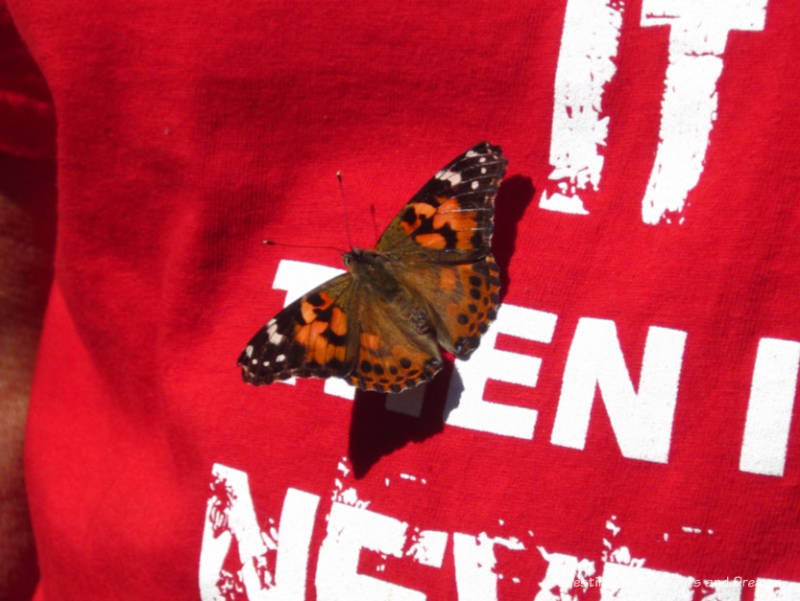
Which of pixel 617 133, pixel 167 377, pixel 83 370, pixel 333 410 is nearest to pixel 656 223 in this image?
pixel 617 133

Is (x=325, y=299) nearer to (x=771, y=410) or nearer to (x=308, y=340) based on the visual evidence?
(x=308, y=340)

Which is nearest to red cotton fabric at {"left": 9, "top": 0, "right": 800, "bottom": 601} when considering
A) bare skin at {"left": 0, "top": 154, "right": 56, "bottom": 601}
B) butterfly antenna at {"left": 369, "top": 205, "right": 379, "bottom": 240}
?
butterfly antenna at {"left": 369, "top": 205, "right": 379, "bottom": 240}

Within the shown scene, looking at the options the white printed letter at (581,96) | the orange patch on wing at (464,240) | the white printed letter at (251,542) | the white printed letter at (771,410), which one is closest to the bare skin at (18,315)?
the white printed letter at (251,542)

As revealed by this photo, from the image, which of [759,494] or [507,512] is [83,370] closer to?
[507,512]

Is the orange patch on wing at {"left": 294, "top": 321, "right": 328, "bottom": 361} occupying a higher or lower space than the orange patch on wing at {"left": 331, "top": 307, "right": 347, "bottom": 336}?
lower

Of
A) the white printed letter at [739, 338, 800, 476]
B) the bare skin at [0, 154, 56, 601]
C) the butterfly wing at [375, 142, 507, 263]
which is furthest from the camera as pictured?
the bare skin at [0, 154, 56, 601]

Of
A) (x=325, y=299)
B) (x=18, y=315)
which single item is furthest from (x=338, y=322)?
(x=18, y=315)

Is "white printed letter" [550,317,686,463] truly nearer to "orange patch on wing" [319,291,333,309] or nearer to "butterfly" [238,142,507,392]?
"butterfly" [238,142,507,392]
